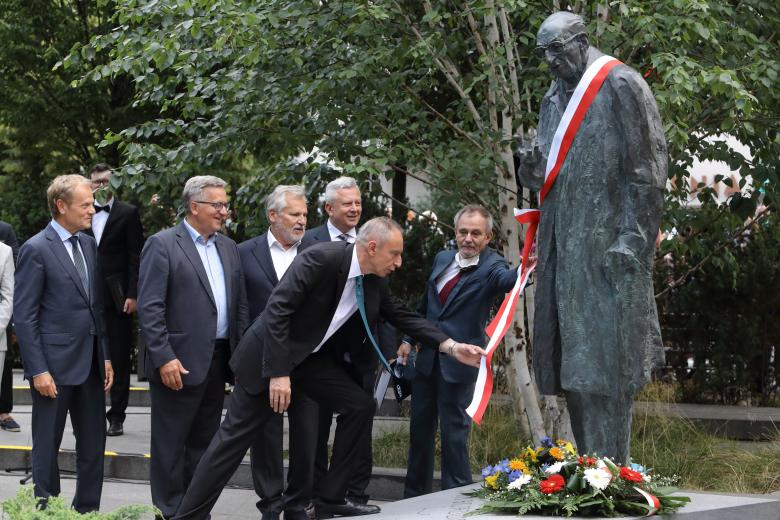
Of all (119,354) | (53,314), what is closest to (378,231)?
(53,314)

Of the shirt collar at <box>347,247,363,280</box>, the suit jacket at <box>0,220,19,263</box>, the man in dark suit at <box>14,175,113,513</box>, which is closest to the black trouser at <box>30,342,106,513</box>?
the man in dark suit at <box>14,175,113,513</box>

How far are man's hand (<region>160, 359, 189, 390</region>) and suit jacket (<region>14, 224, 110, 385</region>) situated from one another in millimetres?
535

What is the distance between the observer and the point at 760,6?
898 centimetres

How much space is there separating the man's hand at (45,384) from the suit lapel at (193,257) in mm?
1100

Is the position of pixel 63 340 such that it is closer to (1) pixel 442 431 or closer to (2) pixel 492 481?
(1) pixel 442 431

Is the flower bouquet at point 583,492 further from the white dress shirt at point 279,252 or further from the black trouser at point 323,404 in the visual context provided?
the white dress shirt at point 279,252

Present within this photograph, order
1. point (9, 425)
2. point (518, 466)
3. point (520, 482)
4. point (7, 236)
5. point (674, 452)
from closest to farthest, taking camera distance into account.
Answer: point (520, 482), point (518, 466), point (674, 452), point (7, 236), point (9, 425)

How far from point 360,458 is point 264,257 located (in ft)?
5.35

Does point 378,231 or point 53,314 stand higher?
point 378,231

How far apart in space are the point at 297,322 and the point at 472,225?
1677 millimetres

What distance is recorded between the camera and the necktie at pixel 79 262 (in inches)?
300

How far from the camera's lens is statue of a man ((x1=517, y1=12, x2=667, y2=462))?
229 inches

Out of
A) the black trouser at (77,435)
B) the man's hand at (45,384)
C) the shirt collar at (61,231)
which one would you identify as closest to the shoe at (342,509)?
the black trouser at (77,435)

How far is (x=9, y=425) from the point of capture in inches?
440
